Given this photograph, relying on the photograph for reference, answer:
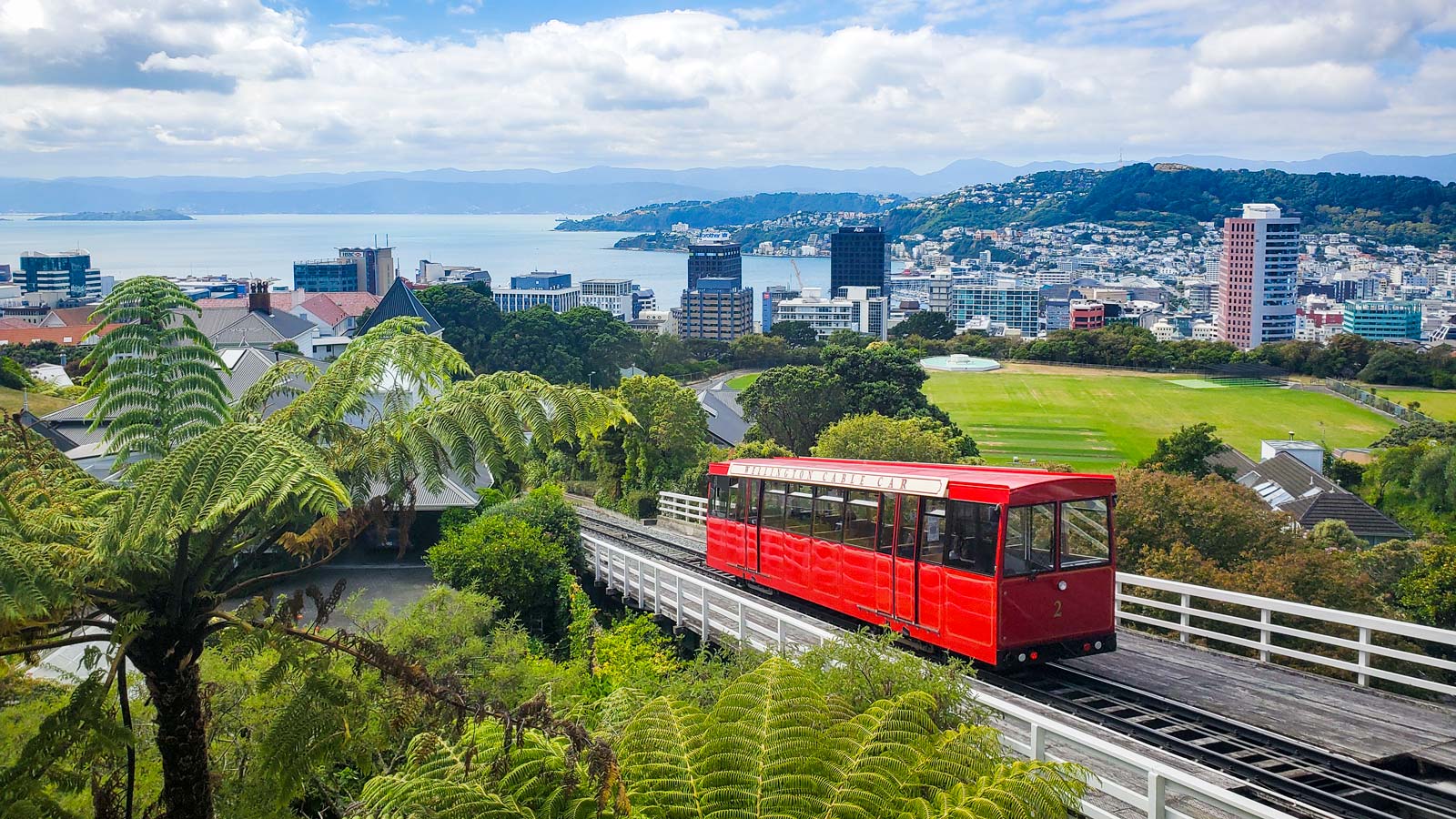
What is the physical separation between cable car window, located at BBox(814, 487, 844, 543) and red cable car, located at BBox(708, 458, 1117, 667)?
2 cm

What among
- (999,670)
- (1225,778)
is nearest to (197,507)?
(1225,778)

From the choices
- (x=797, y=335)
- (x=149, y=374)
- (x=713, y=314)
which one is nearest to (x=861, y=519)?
(x=149, y=374)

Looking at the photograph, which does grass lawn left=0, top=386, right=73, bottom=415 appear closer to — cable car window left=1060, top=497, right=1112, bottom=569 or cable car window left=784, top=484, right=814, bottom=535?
cable car window left=784, top=484, right=814, bottom=535

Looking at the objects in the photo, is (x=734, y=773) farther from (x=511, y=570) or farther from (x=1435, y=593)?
(x=1435, y=593)

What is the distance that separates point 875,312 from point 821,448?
147418mm

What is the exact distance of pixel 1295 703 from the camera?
9.99 metres

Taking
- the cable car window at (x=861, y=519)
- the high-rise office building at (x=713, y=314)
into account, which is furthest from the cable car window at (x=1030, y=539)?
the high-rise office building at (x=713, y=314)

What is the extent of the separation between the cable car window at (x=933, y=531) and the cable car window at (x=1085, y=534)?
1224mm

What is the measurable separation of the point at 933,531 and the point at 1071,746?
355 centimetres

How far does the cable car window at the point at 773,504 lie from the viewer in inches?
606

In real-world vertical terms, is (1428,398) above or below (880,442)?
below

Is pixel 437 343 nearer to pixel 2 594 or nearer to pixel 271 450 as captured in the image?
pixel 271 450

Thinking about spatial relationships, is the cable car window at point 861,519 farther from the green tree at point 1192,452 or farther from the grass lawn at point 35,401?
the grass lawn at point 35,401

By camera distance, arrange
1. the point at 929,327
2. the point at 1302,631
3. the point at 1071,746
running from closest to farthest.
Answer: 1. the point at 1071,746
2. the point at 1302,631
3. the point at 929,327
